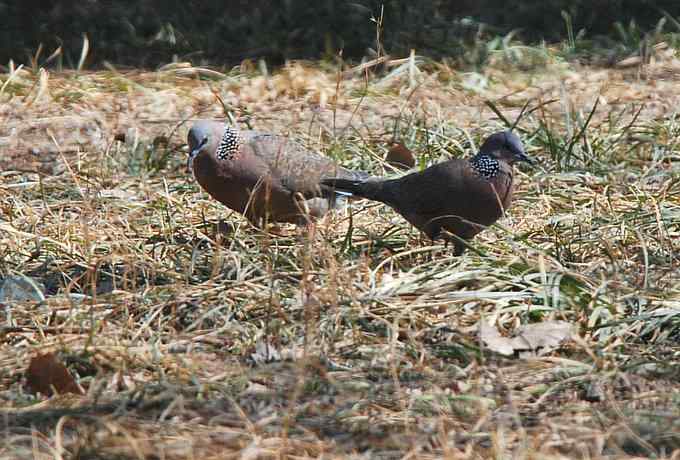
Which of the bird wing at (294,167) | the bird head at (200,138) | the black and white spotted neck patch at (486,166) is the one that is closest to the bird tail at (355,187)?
the bird wing at (294,167)

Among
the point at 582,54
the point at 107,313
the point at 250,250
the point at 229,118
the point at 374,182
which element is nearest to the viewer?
the point at 107,313

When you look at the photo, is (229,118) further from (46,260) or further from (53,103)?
(46,260)

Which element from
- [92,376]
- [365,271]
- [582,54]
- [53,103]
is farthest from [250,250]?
[582,54]

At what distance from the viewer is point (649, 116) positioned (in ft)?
22.5

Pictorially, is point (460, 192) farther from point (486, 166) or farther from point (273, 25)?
point (273, 25)

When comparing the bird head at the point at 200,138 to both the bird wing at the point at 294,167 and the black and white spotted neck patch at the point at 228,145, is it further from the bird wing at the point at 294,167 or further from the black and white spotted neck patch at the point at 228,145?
the bird wing at the point at 294,167

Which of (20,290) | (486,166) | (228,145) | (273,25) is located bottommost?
(20,290)

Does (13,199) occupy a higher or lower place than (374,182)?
lower

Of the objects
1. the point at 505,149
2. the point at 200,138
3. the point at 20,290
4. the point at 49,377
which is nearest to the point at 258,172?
the point at 200,138

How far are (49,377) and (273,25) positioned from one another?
593 cm

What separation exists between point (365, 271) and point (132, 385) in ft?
3.66

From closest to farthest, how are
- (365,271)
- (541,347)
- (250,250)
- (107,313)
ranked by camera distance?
(541,347)
(107,313)
(365,271)
(250,250)

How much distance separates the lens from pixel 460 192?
4859 mm

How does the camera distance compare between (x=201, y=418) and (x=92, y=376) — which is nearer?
(x=201, y=418)
